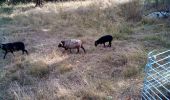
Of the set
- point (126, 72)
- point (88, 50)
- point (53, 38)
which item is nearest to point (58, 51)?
point (88, 50)

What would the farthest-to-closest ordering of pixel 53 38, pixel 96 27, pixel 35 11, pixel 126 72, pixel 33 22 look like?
pixel 35 11 < pixel 33 22 < pixel 96 27 < pixel 53 38 < pixel 126 72

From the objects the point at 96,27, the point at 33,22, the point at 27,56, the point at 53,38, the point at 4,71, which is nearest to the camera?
the point at 4,71

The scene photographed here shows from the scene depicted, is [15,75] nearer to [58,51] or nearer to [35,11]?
[58,51]

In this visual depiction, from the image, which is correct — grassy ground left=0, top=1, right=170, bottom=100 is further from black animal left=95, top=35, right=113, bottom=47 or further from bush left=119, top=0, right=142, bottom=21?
black animal left=95, top=35, right=113, bottom=47

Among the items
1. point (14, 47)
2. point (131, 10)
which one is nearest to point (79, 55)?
point (14, 47)

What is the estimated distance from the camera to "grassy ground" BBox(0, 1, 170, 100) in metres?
6.12

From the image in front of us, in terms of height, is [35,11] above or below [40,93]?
above

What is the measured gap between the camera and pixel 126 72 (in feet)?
21.9

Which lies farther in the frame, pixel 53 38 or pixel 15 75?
pixel 53 38

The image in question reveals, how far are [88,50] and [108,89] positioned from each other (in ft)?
8.52

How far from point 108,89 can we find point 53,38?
4240mm

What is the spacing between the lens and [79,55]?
318 inches

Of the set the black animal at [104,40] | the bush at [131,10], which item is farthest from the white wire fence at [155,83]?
the bush at [131,10]

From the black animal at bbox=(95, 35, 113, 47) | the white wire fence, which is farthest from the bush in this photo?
the white wire fence
